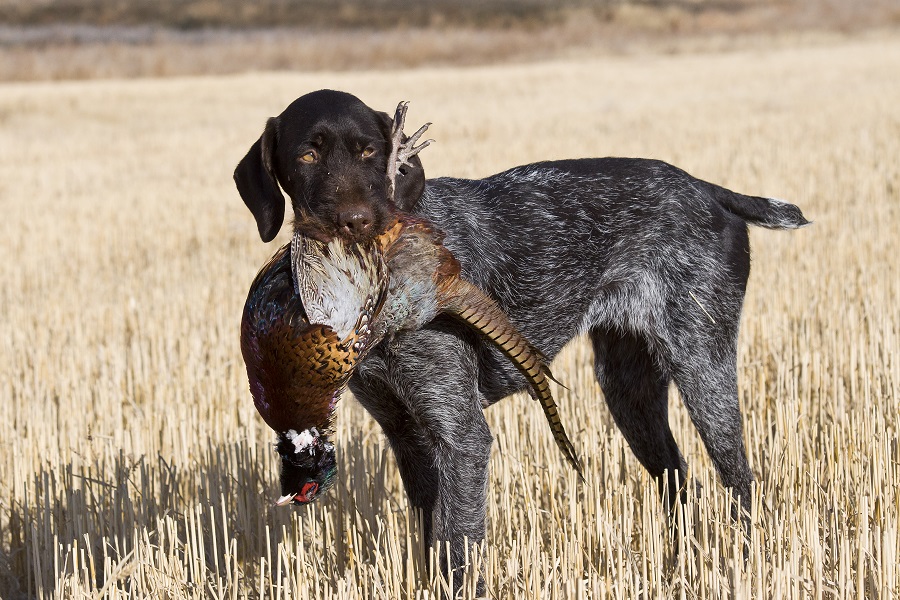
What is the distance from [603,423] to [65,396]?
267cm

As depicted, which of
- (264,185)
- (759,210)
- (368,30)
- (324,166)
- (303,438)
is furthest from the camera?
(368,30)

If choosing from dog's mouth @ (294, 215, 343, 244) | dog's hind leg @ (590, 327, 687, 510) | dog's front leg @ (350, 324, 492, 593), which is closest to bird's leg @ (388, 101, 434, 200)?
dog's mouth @ (294, 215, 343, 244)

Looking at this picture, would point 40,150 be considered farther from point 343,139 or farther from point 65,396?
point 343,139

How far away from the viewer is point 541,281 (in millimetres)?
3822

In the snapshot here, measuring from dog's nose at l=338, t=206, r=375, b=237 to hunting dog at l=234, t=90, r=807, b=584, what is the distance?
69mm

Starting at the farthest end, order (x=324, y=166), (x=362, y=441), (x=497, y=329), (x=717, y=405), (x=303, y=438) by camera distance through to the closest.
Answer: (x=362, y=441) → (x=717, y=405) → (x=324, y=166) → (x=497, y=329) → (x=303, y=438)

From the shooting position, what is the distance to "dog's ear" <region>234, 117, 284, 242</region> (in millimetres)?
3475

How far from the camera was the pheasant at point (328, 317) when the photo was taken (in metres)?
2.62

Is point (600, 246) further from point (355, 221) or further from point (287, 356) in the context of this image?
point (287, 356)

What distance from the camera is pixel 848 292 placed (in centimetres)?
637

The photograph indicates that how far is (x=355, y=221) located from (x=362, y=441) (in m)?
1.80

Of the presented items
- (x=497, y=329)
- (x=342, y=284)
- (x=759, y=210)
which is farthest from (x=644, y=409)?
(x=342, y=284)

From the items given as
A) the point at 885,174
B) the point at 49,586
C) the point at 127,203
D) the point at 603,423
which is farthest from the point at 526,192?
the point at 127,203

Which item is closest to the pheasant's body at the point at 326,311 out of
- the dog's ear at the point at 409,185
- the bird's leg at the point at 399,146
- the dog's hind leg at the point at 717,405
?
the bird's leg at the point at 399,146
